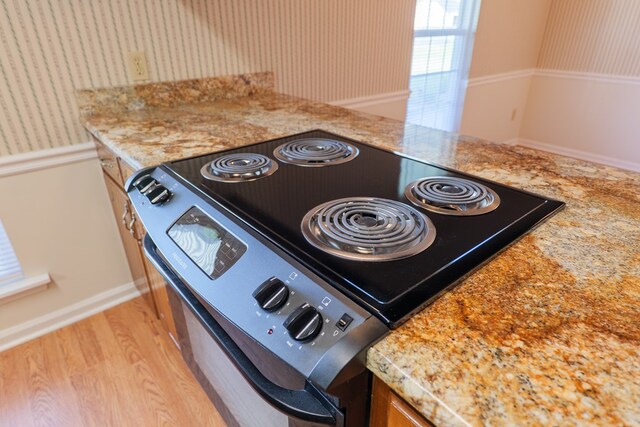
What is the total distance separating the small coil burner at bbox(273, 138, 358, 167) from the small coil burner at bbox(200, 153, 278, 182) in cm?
6

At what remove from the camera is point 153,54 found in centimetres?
160

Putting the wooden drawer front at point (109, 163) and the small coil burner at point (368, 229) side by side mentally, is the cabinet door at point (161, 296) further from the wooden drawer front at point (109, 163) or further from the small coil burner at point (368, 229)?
the small coil burner at point (368, 229)

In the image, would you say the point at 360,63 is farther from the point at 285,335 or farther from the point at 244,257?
the point at 285,335

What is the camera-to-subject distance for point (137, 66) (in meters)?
1.58

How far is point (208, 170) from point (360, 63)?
67.7 inches

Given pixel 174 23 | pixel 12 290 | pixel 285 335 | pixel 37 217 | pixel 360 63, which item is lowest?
pixel 12 290

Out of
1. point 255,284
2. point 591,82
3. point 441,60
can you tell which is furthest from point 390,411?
point 591,82

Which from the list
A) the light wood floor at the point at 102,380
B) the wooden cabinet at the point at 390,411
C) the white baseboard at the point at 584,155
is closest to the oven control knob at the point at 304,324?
the wooden cabinet at the point at 390,411

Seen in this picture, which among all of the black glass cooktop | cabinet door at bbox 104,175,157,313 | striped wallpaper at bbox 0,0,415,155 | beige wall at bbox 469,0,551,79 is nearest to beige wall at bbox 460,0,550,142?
beige wall at bbox 469,0,551,79

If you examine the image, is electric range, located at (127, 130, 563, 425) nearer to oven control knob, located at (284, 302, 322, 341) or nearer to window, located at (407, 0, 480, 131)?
oven control knob, located at (284, 302, 322, 341)

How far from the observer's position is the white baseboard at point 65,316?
163cm

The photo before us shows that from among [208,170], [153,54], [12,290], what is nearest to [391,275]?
[208,170]

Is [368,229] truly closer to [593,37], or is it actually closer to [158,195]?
[158,195]

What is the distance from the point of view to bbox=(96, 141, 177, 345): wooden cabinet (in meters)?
1.30
